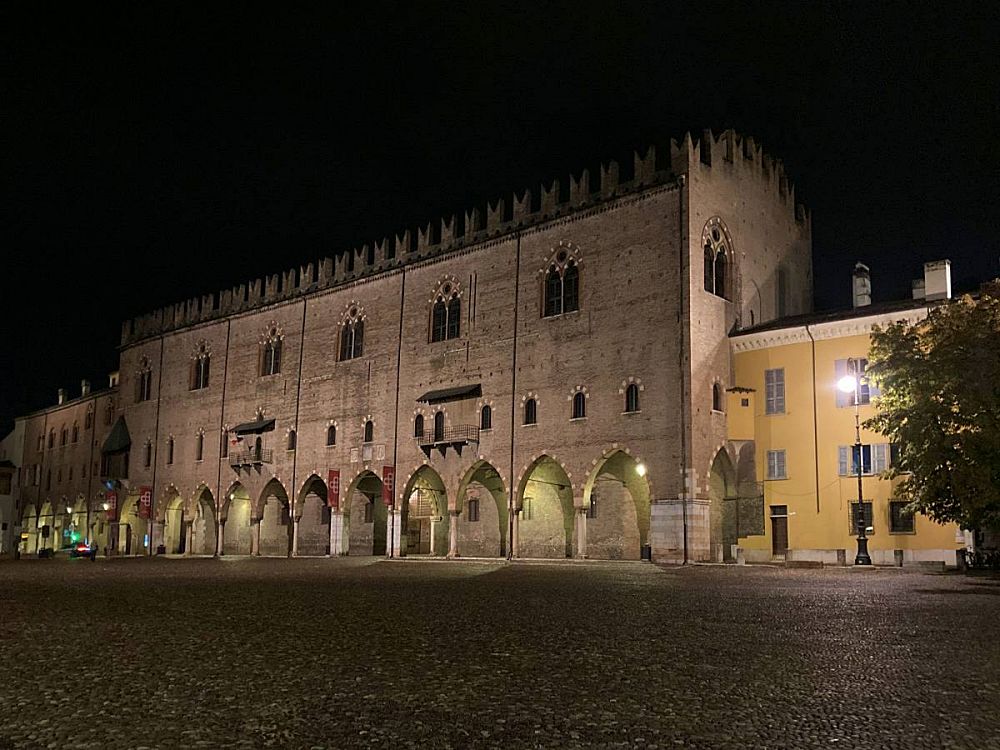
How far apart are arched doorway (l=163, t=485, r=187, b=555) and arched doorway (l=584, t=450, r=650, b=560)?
23998 mm

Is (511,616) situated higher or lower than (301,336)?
lower

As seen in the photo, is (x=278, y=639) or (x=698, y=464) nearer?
(x=278, y=639)

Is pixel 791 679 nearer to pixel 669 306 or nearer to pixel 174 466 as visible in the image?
pixel 669 306

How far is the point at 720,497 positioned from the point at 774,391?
4224 mm

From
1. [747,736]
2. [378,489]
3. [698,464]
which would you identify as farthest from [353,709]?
[378,489]

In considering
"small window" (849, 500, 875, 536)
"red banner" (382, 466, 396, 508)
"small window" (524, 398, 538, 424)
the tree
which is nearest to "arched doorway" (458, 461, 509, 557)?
"red banner" (382, 466, 396, 508)

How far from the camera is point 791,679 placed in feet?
19.4

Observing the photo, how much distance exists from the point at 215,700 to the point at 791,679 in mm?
3365

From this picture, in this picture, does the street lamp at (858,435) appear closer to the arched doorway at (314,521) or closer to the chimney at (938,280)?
the chimney at (938,280)

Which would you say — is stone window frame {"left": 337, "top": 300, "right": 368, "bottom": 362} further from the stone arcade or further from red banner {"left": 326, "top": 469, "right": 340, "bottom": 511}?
red banner {"left": 326, "top": 469, "right": 340, "bottom": 511}

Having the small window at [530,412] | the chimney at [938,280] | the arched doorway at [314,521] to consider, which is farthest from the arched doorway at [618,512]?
the arched doorway at [314,521]

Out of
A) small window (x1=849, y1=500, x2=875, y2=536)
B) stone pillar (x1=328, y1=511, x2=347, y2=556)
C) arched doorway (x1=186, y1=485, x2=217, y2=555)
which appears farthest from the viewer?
arched doorway (x1=186, y1=485, x2=217, y2=555)

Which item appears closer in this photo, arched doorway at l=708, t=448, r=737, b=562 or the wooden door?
the wooden door

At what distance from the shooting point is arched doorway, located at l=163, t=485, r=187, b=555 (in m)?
49.8
